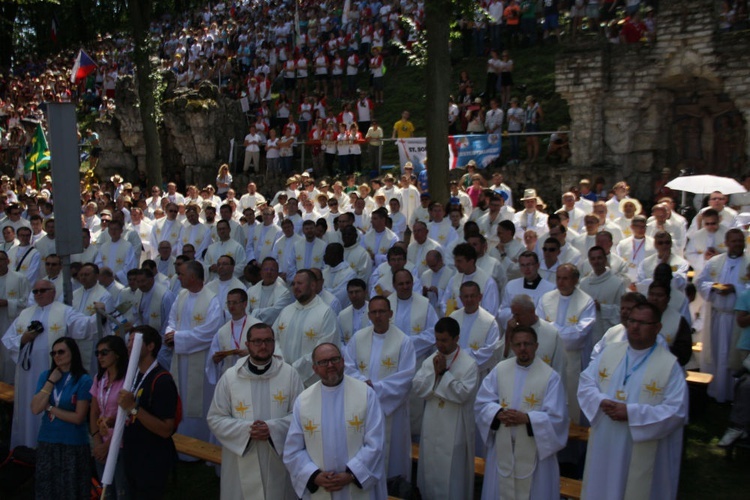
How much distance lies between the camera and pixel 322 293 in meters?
9.04

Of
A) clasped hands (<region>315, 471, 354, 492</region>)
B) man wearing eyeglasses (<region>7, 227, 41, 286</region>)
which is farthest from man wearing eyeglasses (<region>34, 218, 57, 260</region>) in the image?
clasped hands (<region>315, 471, 354, 492</region>)

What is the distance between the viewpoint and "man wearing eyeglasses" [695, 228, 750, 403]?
908 cm

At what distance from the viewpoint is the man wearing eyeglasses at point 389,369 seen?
7023 millimetres

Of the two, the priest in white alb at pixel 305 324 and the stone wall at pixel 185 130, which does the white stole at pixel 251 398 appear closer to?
the priest in white alb at pixel 305 324

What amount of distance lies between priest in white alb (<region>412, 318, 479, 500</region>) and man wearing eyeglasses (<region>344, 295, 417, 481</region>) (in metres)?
0.18

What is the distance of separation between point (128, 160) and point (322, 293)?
17.6m

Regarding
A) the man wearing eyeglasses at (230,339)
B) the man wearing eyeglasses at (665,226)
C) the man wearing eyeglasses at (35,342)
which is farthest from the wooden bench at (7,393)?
the man wearing eyeglasses at (665,226)

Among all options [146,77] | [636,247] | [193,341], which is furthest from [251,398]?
[146,77]

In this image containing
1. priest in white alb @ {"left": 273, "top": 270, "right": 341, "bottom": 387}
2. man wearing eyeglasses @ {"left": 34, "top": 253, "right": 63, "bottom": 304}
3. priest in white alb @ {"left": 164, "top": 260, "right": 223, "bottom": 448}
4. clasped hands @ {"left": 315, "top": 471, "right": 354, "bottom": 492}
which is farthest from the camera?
man wearing eyeglasses @ {"left": 34, "top": 253, "right": 63, "bottom": 304}

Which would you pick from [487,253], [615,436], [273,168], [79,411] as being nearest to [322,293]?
[487,253]

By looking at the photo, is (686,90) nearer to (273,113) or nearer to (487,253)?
(487,253)

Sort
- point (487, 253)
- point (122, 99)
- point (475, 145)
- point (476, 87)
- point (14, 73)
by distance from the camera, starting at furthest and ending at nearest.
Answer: point (14, 73) < point (122, 99) < point (476, 87) < point (475, 145) < point (487, 253)

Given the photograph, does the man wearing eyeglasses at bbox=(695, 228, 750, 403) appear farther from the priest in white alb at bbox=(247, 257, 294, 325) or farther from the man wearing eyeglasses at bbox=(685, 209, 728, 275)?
the priest in white alb at bbox=(247, 257, 294, 325)

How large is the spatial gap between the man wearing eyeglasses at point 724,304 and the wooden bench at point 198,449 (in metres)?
5.52
